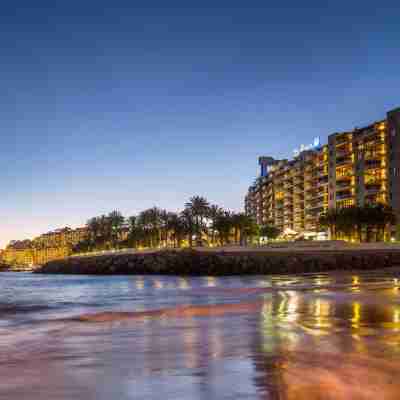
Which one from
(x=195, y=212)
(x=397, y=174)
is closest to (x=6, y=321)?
(x=195, y=212)

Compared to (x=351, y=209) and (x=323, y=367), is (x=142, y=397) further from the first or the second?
(x=351, y=209)

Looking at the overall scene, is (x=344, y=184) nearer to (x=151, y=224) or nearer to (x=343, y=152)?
→ (x=343, y=152)

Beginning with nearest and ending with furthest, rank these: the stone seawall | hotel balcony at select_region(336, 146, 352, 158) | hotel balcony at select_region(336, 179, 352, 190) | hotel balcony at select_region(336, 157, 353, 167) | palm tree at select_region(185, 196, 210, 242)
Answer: the stone seawall, palm tree at select_region(185, 196, 210, 242), hotel balcony at select_region(336, 157, 353, 167), hotel balcony at select_region(336, 179, 352, 190), hotel balcony at select_region(336, 146, 352, 158)

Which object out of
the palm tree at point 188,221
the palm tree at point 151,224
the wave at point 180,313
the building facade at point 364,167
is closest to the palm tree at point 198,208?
the palm tree at point 188,221

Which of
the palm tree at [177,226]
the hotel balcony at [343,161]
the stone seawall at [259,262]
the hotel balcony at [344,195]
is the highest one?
the hotel balcony at [343,161]

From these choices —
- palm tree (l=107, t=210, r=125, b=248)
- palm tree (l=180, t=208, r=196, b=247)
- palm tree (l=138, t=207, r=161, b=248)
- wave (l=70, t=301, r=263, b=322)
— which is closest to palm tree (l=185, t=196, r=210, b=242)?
palm tree (l=180, t=208, r=196, b=247)

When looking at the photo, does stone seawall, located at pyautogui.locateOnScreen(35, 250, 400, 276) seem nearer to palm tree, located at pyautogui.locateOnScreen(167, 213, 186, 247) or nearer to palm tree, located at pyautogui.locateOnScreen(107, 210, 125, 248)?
palm tree, located at pyautogui.locateOnScreen(167, 213, 186, 247)

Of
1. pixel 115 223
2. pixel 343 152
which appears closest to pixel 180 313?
pixel 343 152

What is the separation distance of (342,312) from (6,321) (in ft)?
44.5

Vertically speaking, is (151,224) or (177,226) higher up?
(151,224)

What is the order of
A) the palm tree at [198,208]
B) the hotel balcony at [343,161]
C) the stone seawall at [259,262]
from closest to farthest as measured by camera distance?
1. the stone seawall at [259,262]
2. the palm tree at [198,208]
3. the hotel balcony at [343,161]

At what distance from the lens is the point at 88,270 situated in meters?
99.7

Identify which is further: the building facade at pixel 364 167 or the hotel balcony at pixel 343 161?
the hotel balcony at pixel 343 161

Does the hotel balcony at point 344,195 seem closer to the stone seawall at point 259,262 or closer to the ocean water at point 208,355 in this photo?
the stone seawall at point 259,262
